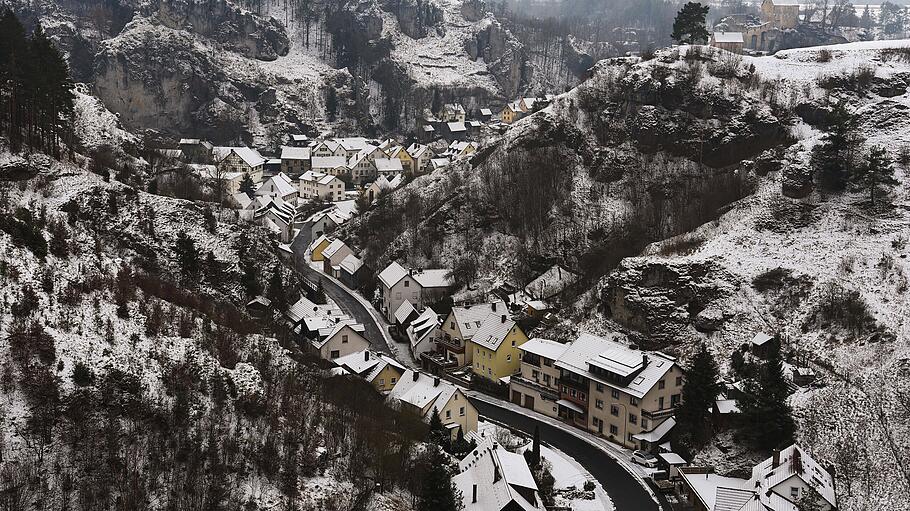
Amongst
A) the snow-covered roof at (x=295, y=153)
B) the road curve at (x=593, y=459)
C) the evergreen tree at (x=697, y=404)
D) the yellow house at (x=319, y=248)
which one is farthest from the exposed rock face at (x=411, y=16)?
the evergreen tree at (x=697, y=404)

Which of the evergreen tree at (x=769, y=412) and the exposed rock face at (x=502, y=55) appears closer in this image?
the evergreen tree at (x=769, y=412)

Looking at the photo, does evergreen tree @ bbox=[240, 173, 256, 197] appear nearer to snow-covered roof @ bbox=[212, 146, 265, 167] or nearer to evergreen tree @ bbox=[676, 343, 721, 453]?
snow-covered roof @ bbox=[212, 146, 265, 167]

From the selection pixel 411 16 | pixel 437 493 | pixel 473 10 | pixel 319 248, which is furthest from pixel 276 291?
pixel 473 10

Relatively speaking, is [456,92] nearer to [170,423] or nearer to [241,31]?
[241,31]

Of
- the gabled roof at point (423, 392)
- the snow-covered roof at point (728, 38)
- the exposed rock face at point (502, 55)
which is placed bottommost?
the gabled roof at point (423, 392)

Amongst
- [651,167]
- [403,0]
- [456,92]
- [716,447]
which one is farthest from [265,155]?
[716,447]

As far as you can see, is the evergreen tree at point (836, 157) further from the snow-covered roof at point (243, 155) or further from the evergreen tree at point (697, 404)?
the snow-covered roof at point (243, 155)

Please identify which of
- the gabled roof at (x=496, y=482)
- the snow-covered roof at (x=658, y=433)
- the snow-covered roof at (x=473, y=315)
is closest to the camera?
the gabled roof at (x=496, y=482)

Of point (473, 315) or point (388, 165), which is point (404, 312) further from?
point (388, 165)
